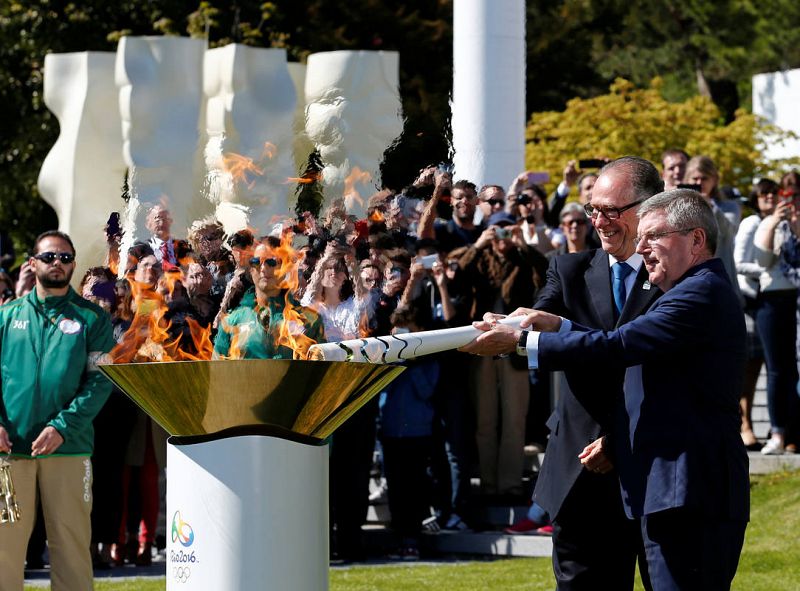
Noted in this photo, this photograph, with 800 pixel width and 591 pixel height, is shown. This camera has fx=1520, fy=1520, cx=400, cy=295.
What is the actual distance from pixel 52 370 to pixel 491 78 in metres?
6.58

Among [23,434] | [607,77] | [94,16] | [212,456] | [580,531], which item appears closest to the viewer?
[212,456]

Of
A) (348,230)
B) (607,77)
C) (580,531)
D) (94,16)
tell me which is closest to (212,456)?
(348,230)

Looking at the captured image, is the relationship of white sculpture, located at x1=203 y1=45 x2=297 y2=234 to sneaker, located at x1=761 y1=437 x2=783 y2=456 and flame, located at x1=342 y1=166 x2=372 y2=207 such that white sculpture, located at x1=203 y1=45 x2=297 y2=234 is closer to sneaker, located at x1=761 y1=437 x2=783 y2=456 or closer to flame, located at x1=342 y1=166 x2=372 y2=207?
flame, located at x1=342 y1=166 x2=372 y2=207

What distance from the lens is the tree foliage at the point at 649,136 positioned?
23609mm

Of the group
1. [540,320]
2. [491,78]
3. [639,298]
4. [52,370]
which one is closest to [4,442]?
[52,370]

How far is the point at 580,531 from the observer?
614 cm

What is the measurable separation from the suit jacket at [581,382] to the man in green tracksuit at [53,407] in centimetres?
332

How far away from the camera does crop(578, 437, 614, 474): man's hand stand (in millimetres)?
5980

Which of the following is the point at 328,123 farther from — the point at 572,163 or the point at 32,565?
the point at 572,163

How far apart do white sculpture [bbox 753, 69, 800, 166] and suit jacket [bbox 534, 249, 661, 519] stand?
61.2ft

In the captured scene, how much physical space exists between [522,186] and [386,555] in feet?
10.8

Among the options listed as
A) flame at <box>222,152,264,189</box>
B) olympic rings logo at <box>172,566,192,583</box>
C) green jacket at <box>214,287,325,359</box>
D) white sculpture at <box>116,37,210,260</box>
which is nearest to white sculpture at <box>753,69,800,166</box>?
white sculpture at <box>116,37,210,260</box>

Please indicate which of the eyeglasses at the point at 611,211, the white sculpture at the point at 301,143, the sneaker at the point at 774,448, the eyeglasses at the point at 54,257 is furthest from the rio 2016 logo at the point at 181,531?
the sneaker at the point at 774,448

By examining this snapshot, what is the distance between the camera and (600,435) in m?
6.11
